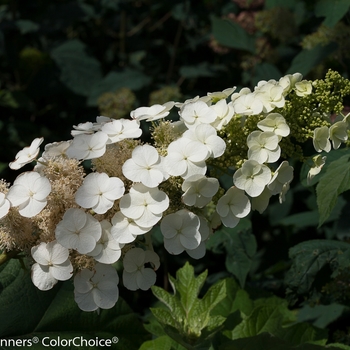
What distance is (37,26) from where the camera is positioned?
3549mm

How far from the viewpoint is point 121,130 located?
4.76 ft

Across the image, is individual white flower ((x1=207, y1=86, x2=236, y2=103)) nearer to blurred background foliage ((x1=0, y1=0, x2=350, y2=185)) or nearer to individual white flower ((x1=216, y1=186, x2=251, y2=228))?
individual white flower ((x1=216, y1=186, x2=251, y2=228))

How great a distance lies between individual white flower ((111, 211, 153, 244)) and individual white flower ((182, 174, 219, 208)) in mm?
119

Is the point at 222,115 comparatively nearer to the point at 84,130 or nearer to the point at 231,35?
the point at 84,130

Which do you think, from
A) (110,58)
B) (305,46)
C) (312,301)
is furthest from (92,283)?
(110,58)

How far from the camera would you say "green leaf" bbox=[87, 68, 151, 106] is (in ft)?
11.3

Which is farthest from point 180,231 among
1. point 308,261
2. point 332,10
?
point 332,10

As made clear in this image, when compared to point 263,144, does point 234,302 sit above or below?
below

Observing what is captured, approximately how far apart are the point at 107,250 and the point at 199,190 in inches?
10.2

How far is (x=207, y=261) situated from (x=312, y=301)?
919mm

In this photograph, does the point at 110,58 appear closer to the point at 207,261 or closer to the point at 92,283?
the point at 207,261

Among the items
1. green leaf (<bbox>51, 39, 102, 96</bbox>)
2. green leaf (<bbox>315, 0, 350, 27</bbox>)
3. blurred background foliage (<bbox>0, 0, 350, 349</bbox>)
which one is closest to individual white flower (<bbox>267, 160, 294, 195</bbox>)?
blurred background foliage (<bbox>0, 0, 350, 349</bbox>)

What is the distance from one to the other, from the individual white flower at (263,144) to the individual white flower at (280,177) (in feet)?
0.11

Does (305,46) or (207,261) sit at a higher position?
(305,46)
